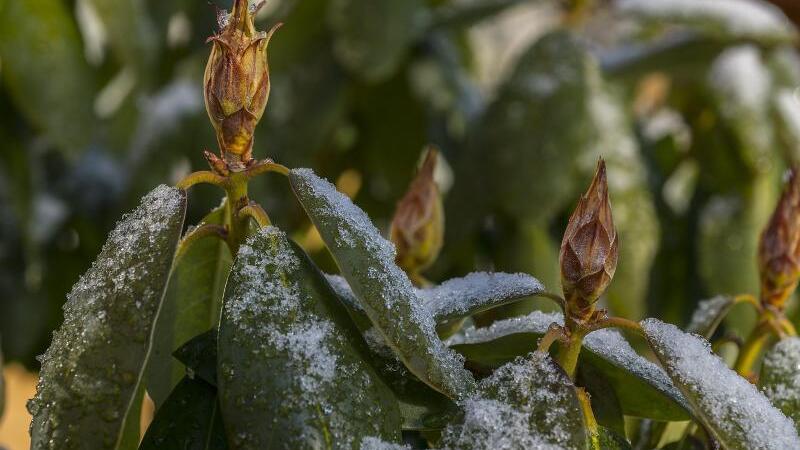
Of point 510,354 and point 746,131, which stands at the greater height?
point 746,131

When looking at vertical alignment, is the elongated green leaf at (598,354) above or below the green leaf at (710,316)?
below

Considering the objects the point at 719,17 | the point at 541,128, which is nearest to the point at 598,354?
the point at 541,128

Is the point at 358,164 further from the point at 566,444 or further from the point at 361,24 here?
the point at 566,444

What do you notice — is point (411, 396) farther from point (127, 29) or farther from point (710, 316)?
point (127, 29)

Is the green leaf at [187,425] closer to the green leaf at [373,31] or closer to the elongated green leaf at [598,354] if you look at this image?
the elongated green leaf at [598,354]

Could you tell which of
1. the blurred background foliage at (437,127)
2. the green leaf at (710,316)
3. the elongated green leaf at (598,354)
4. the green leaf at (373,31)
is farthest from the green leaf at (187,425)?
the green leaf at (373,31)

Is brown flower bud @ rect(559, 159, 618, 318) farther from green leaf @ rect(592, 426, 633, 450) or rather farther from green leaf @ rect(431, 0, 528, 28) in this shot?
green leaf @ rect(431, 0, 528, 28)

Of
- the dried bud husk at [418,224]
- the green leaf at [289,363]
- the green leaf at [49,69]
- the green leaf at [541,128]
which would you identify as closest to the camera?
the green leaf at [289,363]

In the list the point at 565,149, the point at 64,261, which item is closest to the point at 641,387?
the point at 565,149
